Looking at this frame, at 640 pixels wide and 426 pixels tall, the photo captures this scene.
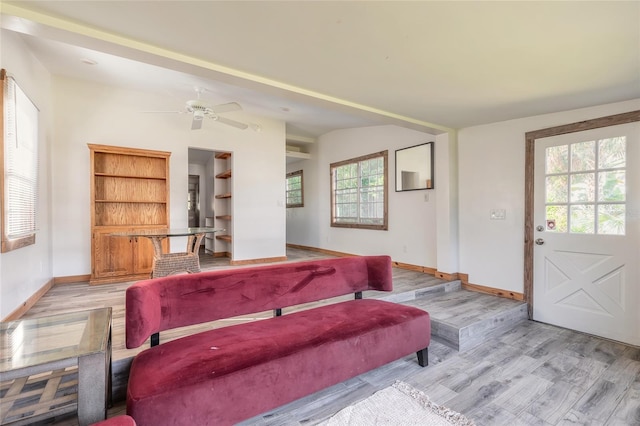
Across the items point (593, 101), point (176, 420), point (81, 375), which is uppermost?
point (593, 101)

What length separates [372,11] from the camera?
162cm

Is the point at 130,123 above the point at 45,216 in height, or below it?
above

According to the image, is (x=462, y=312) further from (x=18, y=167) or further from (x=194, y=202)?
(x=194, y=202)

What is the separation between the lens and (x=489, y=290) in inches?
151

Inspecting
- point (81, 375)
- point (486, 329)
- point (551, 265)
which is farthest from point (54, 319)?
point (551, 265)

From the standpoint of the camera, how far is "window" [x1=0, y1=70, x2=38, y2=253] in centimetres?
244

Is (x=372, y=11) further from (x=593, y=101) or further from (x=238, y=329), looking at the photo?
(x=593, y=101)

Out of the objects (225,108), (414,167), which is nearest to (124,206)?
(225,108)

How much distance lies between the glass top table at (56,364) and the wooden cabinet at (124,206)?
2.63 metres

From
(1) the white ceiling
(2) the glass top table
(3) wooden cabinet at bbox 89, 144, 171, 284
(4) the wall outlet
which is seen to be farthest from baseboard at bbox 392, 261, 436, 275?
(2) the glass top table

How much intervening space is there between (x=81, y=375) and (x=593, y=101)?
14.3 ft

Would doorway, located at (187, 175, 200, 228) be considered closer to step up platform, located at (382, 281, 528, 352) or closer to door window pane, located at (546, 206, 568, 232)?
step up platform, located at (382, 281, 528, 352)

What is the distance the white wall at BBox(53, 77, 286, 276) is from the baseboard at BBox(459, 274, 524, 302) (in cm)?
327

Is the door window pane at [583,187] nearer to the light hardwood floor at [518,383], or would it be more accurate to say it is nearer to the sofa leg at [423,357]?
the light hardwood floor at [518,383]
